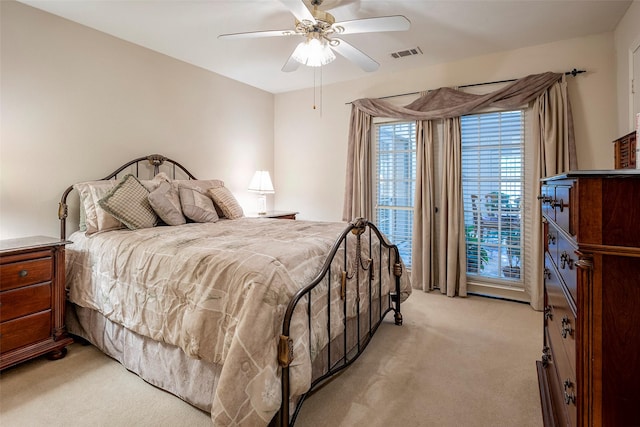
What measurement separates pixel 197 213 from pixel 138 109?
4.44 ft

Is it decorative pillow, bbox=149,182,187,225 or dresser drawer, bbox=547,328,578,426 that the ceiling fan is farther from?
dresser drawer, bbox=547,328,578,426

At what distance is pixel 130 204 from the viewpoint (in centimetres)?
268

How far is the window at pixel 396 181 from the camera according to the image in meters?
4.18

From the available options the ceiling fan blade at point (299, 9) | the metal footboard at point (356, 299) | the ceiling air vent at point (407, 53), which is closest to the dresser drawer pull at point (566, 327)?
the metal footboard at point (356, 299)

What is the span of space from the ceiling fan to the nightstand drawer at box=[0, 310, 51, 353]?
7.91ft

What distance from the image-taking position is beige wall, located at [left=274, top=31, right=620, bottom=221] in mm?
3133

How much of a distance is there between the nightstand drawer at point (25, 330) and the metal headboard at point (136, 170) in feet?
2.50

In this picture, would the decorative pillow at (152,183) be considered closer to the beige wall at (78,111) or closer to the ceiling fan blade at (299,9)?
the beige wall at (78,111)

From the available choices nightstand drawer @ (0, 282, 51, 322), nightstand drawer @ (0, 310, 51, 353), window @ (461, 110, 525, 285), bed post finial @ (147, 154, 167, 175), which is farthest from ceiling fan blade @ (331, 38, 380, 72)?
nightstand drawer @ (0, 310, 51, 353)

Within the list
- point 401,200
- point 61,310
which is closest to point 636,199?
point 61,310

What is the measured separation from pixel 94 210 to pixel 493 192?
3927mm

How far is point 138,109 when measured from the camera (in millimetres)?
3416

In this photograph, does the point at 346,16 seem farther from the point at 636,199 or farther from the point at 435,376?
the point at 435,376

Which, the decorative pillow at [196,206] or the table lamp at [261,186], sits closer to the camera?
the decorative pillow at [196,206]
